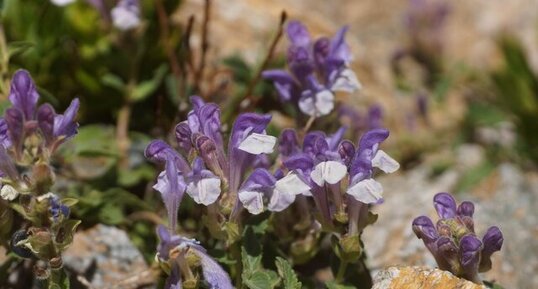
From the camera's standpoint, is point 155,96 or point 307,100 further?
point 155,96

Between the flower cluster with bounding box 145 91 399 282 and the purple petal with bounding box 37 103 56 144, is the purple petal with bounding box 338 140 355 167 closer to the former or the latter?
the flower cluster with bounding box 145 91 399 282

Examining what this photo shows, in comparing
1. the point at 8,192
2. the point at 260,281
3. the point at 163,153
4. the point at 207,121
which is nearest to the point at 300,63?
the point at 207,121

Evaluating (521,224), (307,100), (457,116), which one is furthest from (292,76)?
(457,116)

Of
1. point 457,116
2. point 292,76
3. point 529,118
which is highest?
point 292,76

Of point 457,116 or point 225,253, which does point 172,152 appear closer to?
point 225,253

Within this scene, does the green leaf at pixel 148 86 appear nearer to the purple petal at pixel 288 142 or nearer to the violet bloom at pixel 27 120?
the purple petal at pixel 288 142

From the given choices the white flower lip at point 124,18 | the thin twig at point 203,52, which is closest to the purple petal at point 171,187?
the thin twig at point 203,52

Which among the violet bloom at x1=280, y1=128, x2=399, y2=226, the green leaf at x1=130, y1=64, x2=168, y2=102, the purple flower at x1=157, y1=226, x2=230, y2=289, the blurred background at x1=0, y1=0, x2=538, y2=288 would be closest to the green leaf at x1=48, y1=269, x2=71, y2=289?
the purple flower at x1=157, y1=226, x2=230, y2=289
